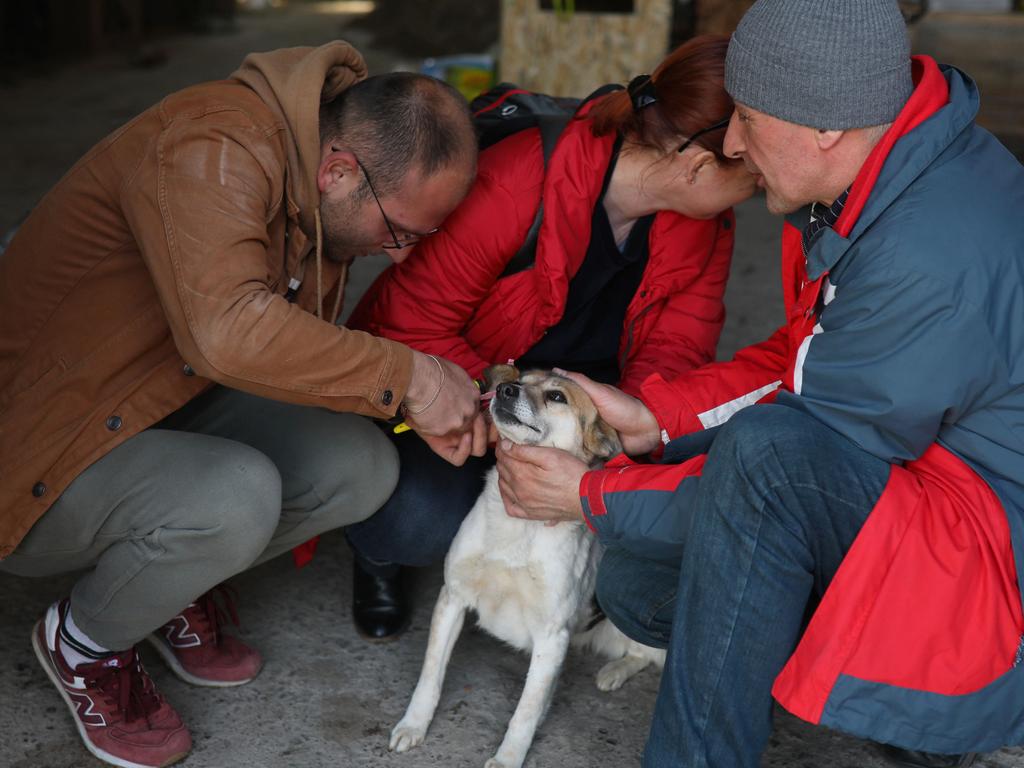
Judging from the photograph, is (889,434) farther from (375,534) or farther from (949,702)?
(375,534)

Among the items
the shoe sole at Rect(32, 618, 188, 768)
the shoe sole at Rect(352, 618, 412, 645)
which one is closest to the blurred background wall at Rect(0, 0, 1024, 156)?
the shoe sole at Rect(352, 618, 412, 645)

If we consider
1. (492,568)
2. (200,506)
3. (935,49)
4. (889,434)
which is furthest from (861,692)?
(935,49)

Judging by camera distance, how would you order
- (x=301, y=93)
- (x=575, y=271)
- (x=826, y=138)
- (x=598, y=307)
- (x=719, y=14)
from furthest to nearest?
1. (x=719, y=14)
2. (x=598, y=307)
3. (x=575, y=271)
4. (x=301, y=93)
5. (x=826, y=138)

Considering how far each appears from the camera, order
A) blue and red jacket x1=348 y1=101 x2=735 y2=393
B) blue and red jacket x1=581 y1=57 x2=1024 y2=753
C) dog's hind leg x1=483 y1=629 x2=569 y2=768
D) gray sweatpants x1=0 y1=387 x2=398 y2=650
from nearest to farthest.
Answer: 1. blue and red jacket x1=581 y1=57 x2=1024 y2=753
2. gray sweatpants x1=0 y1=387 x2=398 y2=650
3. dog's hind leg x1=483 y1=629 x2=569 y2=768
4. blue and red jacket x1=348 y1=101 x2=735 y2=393

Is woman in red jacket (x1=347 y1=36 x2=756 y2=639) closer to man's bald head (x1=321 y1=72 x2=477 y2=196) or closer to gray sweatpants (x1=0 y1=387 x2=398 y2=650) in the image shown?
man's bald head (x1=321 y1=72 x2=477 y2=196)

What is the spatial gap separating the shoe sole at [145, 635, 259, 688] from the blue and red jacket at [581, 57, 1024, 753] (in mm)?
1430

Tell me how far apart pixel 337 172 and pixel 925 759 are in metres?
1.86

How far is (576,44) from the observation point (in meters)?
6.85

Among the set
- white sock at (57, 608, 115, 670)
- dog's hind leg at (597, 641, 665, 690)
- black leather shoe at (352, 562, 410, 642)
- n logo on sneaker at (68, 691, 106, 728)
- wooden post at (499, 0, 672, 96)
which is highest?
wooden post at (499, 0, 672, 96)

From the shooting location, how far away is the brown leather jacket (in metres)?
2.23

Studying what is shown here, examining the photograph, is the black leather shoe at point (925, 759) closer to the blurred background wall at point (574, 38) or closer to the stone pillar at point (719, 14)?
the blurred background wall at point (574, 38)

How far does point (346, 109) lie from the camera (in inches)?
97.9

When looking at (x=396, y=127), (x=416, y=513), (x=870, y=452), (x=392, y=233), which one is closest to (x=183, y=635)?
(x=416, y=513)

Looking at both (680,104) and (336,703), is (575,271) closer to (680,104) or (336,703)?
(680,104)
